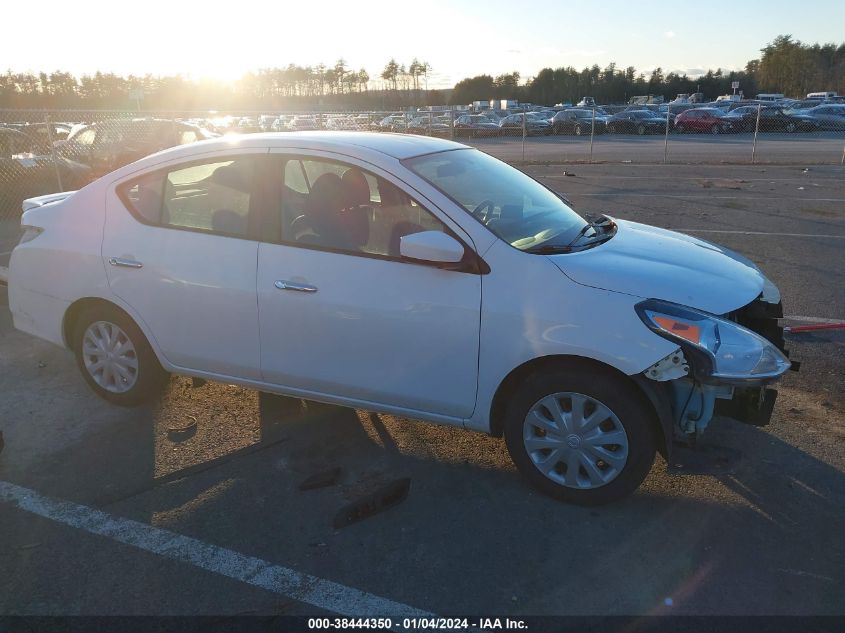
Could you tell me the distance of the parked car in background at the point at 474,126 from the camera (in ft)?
118

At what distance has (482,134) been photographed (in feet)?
121

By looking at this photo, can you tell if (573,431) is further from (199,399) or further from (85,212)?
(85,212)

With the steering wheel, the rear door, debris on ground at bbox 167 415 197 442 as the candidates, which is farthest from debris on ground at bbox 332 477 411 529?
the steering wheel

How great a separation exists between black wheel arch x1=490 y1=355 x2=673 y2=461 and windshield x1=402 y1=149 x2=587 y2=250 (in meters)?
0.62

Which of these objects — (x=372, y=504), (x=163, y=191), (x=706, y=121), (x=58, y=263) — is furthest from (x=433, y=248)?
(x=706, y=121)

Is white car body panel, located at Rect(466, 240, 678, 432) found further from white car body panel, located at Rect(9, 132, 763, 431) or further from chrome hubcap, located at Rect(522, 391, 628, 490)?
chrome hubcap, located at Rect(522, 391, 628, 490)

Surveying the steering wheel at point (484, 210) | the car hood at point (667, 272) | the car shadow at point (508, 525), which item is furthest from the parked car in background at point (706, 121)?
the steering wheel at point (484, 210)

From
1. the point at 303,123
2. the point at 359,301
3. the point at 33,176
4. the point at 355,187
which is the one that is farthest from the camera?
the point at 303,123

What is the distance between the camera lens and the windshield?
3.70 metres

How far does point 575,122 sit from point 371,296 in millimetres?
36947

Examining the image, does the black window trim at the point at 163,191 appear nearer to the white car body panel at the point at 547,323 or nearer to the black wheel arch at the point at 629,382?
the white car body panel at the point at 547,323

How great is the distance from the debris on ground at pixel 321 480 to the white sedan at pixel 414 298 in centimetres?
40

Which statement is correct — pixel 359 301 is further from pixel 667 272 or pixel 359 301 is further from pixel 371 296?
pixel 667 272

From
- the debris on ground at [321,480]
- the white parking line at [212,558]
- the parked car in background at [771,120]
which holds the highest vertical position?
the parked car in background at [771,120]
